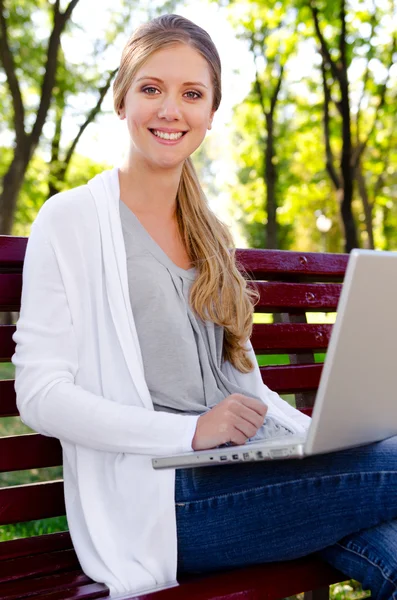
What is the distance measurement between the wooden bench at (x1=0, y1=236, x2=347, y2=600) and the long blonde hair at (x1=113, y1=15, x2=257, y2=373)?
0.46 m

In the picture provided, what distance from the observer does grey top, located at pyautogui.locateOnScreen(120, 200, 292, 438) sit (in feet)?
8.02

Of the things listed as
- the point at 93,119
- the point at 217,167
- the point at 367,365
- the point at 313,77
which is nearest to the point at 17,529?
the point at 367,365

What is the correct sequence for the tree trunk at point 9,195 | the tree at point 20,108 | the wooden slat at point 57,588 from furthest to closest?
the tree trunk at point 9,195 → the tree at point 20,108 → the wooden slat at point 57,588

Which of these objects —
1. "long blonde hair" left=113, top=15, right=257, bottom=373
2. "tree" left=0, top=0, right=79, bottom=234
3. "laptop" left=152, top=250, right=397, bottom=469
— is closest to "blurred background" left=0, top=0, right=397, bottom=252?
"tree" left=0, top=0, right=79, bottom=234

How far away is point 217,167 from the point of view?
126 ft

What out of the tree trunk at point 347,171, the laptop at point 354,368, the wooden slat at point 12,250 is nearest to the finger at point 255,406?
the laptop at point 354,368

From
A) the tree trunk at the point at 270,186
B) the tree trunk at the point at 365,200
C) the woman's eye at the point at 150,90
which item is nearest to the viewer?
the woman's eye at the point at 150,90

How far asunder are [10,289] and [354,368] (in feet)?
4.20

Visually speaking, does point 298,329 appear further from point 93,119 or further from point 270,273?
point 93,119

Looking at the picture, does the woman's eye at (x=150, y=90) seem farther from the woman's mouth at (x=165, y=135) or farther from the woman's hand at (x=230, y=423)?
the woman's hand at (x=230, y=423)

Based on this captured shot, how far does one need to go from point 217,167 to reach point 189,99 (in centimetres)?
3634

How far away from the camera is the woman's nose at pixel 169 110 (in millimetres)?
2522

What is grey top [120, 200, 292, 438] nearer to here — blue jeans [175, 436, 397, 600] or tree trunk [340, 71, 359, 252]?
blue jeans [175, 436, 397, 600]

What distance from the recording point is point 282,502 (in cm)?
213
